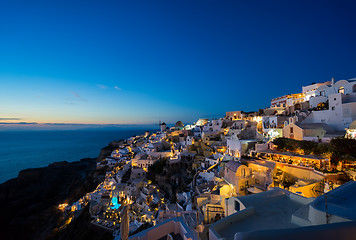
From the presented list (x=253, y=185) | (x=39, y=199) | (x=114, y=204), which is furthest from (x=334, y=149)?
(x=39, y=199)

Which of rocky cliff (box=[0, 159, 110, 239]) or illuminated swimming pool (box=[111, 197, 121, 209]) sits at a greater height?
illuminated swimming pool (box=[111, 197, 121, 209])

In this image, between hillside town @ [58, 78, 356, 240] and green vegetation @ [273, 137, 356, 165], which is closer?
hillside town @ [58, 78, 356, 240]

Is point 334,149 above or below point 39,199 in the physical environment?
above

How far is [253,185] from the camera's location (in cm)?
1298

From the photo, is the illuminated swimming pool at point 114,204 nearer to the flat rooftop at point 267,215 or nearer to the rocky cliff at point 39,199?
the rocky cliff at point 39,199

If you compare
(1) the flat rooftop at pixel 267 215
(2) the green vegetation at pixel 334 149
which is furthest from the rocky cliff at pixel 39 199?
(2) the green vegetation at pixel 334 149

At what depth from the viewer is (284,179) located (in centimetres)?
1371

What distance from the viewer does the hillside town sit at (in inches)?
144

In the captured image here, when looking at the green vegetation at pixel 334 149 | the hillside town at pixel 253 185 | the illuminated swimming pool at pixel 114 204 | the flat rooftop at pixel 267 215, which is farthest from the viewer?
the illuminated swimming pool at pixel 114 204

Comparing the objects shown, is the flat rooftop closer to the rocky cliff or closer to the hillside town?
the hillside town

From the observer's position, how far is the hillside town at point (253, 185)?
3666 millimetres

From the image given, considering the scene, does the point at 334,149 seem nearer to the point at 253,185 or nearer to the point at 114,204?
the point at 253,185

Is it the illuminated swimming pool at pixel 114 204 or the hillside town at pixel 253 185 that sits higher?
the hillside town at pixel 253 185

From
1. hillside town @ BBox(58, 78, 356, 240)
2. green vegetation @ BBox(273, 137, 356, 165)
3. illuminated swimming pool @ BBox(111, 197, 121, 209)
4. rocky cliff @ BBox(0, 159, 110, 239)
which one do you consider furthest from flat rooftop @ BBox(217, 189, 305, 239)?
illuminated swimming pool @ BBox(111, 197, 121, 209)
